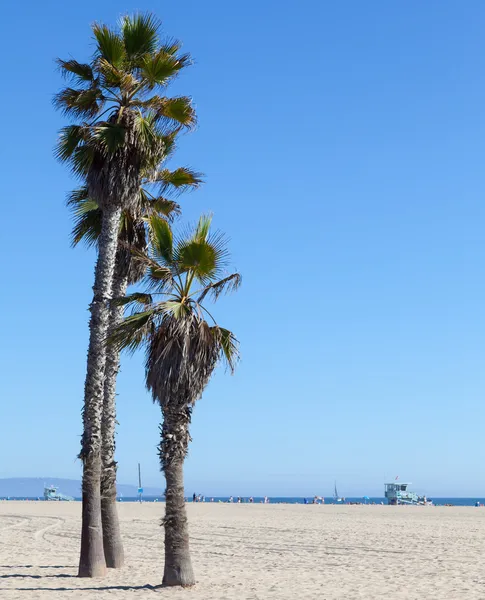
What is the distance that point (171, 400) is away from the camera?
1362 centimetres

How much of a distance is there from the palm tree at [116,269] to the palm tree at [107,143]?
67 cm

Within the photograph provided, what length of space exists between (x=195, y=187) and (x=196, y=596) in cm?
936

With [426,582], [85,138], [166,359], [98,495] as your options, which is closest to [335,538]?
[426,582]

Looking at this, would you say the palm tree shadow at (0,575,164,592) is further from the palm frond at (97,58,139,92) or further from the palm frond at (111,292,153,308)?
the palm frond at (97,58,139,92)

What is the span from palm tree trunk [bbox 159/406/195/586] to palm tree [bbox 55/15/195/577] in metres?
2.04

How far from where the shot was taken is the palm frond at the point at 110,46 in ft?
50.4

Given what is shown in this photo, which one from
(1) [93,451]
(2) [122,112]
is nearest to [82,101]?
(2) [122,112]

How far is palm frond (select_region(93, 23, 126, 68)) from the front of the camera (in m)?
15.4

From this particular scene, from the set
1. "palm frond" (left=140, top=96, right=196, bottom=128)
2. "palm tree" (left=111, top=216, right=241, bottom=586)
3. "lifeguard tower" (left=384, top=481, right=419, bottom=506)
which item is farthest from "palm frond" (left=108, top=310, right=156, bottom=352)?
"lifeguard tower" (left=384, top=481, right=419, bottom=506)

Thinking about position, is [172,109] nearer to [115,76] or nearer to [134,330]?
[115,76]

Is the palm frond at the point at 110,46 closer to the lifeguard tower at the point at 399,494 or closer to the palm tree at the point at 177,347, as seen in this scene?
the palm tree at the point at 177,347

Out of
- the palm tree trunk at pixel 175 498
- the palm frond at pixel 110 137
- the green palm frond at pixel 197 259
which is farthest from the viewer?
the palm frond at pixel 110 137

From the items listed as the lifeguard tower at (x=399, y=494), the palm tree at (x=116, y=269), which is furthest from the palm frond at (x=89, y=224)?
the lifeguard tower at (x=399, y=494)

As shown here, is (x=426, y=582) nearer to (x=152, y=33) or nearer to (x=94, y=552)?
(x=94, y=552)
